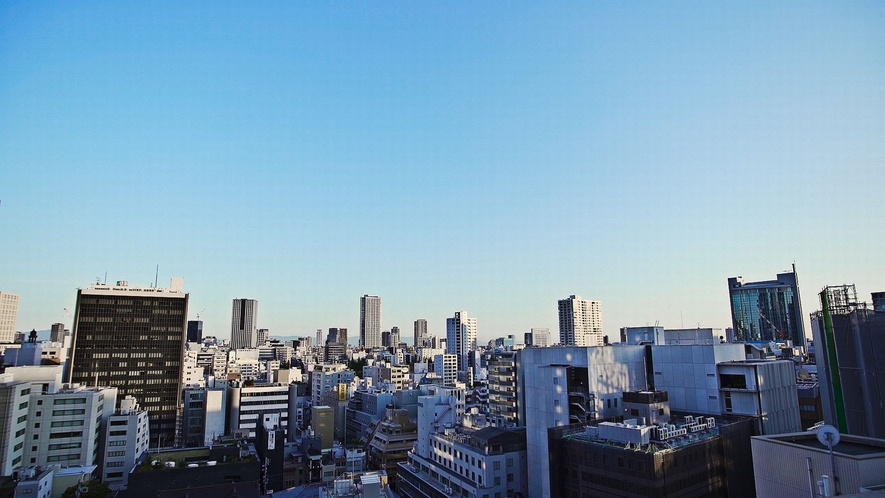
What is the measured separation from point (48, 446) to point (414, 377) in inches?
4451

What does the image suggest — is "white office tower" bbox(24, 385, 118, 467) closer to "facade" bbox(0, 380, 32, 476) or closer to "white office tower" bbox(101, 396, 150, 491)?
"facade" bbox(0, 380, 32, 476)

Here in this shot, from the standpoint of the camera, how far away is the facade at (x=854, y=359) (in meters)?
36.2

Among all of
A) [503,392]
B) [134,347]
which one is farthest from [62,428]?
[503,392]

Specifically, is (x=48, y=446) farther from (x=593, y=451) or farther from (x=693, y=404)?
(x=693, y=404)

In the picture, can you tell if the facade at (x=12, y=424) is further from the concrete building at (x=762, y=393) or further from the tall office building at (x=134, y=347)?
the concrete building at (x=762, y=393)

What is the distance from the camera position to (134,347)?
340 feet

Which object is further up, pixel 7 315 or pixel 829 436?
pixel 7 315

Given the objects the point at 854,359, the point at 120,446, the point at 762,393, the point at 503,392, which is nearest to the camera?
the point at 854,359

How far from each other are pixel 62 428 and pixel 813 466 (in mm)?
81133

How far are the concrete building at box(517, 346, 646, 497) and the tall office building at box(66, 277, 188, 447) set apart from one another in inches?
3059

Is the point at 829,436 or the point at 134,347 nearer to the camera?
the point at 829,436

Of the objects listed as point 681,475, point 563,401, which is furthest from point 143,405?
point 681,475

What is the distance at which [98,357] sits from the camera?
3974 inches

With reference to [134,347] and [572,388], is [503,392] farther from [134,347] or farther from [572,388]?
[134,347]
